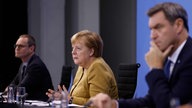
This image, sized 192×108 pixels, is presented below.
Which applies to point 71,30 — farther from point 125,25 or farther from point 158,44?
point 158,44

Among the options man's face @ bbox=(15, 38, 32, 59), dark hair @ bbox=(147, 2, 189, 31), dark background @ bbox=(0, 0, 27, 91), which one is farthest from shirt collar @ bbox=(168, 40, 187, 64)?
dark background @ bbox=(0, 0, 27, 91)

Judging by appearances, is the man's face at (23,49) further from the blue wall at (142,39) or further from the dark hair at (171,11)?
the dark hair at (171,11)

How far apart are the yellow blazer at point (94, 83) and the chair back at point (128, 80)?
121 centimetres

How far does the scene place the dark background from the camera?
21.7ft

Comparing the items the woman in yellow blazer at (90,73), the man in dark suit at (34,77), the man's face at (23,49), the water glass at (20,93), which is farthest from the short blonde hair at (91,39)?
the man's face at (23,49)

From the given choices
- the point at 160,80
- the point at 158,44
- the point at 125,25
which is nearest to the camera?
the point at 160,80

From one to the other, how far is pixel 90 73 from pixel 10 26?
12.5 feet

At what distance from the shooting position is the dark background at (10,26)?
6.61 m

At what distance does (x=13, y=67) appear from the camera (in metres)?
6.73

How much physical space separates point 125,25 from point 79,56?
2918 millimetres

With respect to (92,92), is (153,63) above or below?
above

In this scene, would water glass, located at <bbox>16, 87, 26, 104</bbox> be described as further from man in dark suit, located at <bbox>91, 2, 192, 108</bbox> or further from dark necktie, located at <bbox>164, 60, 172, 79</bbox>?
dark necktie, located at <bbox>164, 60, 172, 79</bbox>

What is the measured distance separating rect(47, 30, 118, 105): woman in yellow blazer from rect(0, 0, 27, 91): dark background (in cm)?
348

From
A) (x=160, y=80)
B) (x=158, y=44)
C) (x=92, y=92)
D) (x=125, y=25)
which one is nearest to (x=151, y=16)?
(x=158, y=44)
